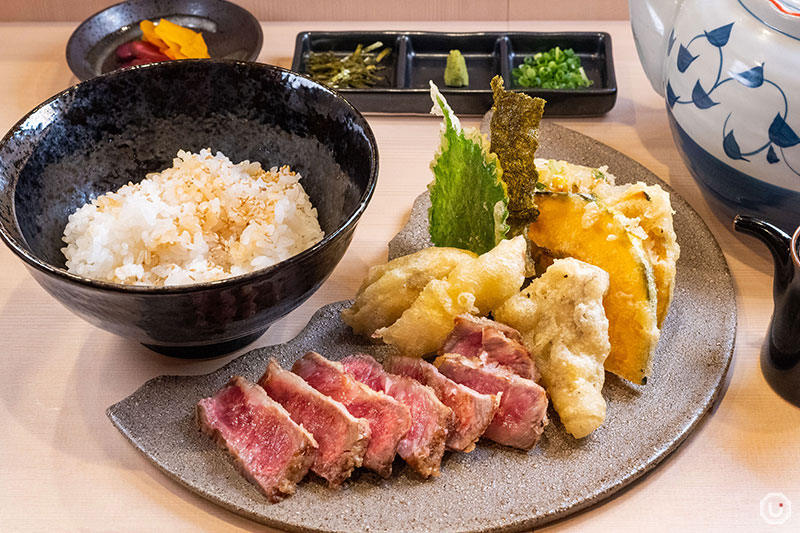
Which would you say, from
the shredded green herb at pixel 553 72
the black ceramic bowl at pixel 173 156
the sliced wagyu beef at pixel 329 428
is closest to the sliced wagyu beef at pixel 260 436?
the sliced wagyu beef at pixel 329 428

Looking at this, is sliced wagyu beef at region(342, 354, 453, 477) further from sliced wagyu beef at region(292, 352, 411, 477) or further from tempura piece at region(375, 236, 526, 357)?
tempura piece at region(375, 236, 526, 357)

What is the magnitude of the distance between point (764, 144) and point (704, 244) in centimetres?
34

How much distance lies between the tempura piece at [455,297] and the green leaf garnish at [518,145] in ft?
0.40

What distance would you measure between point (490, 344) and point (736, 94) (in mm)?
847

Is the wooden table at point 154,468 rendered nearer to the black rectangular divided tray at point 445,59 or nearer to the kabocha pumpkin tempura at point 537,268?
the kabocha pumpkin tempura at point 537,268

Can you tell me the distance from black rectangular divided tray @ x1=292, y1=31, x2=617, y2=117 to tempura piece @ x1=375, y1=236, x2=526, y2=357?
1.02 m

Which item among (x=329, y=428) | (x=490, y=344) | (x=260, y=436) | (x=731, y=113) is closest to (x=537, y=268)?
(x=490, y=344)

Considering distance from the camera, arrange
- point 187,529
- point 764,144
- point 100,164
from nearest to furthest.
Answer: point 187,529 < point 764,144 < point 100,164

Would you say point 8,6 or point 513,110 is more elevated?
point 513,110

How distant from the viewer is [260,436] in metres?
1.60

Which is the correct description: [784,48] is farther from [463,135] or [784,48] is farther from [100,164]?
[100,164]

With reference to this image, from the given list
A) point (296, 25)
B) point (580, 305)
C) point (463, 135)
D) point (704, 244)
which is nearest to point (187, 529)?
point (580, 305)

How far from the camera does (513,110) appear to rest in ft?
6.22

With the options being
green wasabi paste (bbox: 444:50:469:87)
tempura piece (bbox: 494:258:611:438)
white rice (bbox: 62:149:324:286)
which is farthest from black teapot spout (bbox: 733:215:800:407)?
green wasabi paste (bbox: 444:50:469:87)
